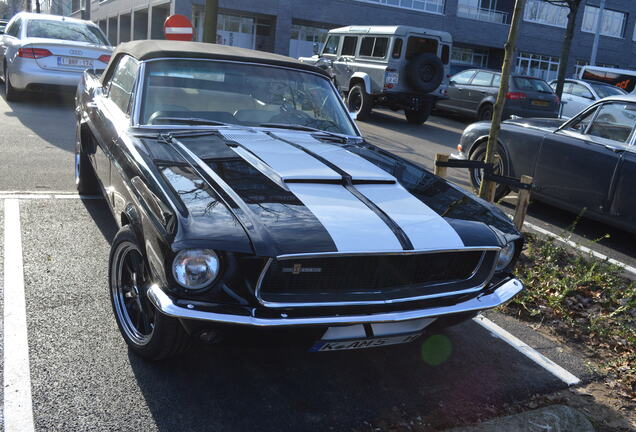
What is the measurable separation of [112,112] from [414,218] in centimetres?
253

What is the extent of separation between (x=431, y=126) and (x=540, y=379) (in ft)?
39.9

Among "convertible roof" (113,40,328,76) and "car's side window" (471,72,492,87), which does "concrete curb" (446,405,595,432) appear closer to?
"convertible roof" (113,40,328,76)

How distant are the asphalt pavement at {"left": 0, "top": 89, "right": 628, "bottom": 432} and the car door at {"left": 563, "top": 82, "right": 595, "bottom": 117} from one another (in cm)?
1340

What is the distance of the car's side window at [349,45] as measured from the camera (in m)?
15.2

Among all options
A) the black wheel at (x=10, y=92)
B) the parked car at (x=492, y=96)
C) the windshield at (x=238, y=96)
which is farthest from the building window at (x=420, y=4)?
the windshield at (x=238, y=96)

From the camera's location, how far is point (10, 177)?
6.47m

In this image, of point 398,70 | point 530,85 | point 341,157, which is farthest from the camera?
point 530,85

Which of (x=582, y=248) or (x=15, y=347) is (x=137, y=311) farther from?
(x=582, y=248)

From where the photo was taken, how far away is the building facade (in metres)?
31.8

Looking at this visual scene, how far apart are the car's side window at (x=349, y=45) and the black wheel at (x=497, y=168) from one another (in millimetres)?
8121

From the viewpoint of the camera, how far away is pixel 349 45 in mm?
15477

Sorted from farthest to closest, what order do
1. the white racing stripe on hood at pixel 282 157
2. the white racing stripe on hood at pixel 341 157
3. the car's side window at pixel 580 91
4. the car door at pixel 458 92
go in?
the car's side window at pixel 580 91, the car door at pixel 458 92, the white racing stripe on hood at pixel 341 157, the white racing stripe on hood at pixel 282 157

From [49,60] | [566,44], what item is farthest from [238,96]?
[566,44]

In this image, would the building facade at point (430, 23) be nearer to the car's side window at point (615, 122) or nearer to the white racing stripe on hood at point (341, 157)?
the car's side window at point (615, 122)
